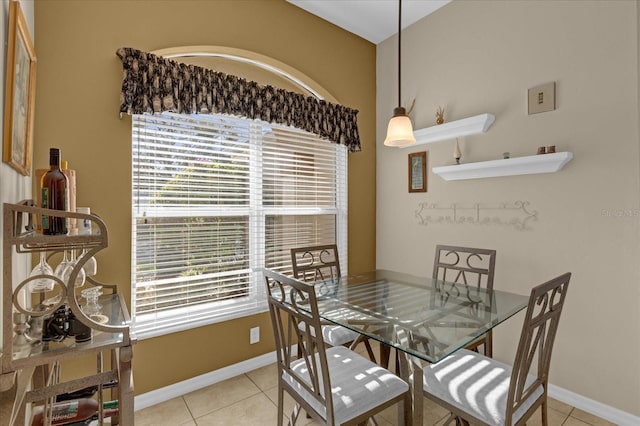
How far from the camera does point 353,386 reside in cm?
148

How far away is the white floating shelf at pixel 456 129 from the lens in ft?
8.22

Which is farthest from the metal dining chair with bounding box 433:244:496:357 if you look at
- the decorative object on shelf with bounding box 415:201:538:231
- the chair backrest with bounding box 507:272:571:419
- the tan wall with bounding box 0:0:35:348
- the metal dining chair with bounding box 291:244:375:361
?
the tan wall with bounding box 0:0:35:348

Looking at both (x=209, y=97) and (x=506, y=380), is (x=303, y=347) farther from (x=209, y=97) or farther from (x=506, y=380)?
(x=209, y=97)

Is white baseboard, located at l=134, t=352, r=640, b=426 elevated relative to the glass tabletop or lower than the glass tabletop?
lower

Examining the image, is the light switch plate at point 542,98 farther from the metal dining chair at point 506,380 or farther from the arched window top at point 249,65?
the arched window top at point 249,65

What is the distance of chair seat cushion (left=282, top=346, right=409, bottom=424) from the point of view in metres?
1.38

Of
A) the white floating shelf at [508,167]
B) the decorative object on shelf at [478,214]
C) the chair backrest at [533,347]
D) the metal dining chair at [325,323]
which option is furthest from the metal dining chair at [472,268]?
the metal dining chair at [325,323]

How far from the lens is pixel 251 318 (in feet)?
8.66

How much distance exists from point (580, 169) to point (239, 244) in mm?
2521

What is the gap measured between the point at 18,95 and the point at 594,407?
356 centimetres

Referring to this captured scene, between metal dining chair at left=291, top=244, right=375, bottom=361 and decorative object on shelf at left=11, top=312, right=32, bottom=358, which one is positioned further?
metal dining chair at left=291, top=244, right=375, bottom=361

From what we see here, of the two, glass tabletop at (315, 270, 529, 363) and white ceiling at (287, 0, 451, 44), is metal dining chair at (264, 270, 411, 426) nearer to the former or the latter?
glass tabletop at (315, 270, 529, 363)

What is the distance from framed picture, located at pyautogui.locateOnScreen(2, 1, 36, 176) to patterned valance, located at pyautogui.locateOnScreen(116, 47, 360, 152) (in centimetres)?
56

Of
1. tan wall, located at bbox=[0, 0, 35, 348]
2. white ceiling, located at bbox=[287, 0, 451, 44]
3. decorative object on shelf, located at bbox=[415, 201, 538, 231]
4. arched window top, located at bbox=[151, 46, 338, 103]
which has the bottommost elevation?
decorative object on shelf, located at bbox=[415, 201, 538, 231]
